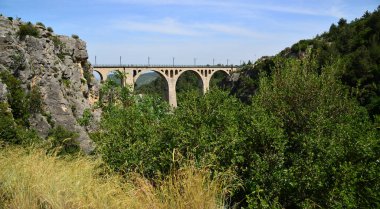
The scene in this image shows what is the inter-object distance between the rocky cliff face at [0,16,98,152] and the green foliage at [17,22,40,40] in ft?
0.67

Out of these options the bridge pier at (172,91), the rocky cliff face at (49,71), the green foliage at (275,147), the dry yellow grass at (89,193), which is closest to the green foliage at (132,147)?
the green foliage at (275,147)

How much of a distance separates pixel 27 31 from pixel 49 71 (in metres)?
4.48

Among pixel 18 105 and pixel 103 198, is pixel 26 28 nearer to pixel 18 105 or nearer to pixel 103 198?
pixel 18 105

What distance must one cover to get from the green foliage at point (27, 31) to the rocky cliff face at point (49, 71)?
204 mm

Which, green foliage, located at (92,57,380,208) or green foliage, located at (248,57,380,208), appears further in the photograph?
green foliage, located at (92,57,380,208)

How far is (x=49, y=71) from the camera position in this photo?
32938 millimetres

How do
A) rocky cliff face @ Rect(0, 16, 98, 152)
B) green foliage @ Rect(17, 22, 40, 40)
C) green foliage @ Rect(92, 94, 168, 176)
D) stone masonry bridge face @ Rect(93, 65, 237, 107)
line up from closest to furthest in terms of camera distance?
green foliage @ Rect(92, 94, 168, 176) < rocky cliff face @ Rect(0, 16, 98, 152) < green foliage @ Rect(17, 22, 40, 40) < stone masonry bridge face @ Rect(93, 65, 237, 107)

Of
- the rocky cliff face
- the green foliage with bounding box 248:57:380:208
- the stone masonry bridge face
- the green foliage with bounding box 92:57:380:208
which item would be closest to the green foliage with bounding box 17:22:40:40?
the rocky cliff face

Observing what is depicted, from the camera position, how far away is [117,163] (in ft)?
18.7

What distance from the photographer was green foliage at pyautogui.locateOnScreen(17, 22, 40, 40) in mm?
31734

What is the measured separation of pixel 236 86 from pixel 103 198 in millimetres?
63824

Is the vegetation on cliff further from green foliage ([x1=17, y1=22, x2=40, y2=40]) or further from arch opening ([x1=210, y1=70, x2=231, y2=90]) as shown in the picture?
green foliage ([x1=17, y1=22, x2=40, y2=40])

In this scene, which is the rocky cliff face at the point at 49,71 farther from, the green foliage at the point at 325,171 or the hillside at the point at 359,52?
the green foliage at the point at 325,171

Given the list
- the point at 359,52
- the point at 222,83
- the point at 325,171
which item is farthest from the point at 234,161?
the point at 222,83
